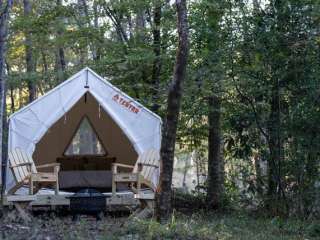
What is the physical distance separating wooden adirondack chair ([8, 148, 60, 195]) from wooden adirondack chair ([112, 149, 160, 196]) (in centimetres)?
109

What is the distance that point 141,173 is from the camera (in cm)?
1059

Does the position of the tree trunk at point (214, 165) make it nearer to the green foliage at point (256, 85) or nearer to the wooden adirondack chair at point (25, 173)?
the green foliage at point (256, 85)

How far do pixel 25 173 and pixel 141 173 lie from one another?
2.16 m

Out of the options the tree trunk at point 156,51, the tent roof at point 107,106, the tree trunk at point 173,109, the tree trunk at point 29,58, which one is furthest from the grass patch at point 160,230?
→ the tree trunk at point 29,58

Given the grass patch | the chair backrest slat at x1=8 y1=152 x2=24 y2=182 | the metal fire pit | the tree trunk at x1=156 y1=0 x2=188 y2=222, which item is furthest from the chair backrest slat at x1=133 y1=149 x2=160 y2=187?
the tree trunk at x1=156 y1=0 x2=188 y2=222

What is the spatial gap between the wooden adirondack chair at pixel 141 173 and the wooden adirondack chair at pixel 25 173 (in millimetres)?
1087

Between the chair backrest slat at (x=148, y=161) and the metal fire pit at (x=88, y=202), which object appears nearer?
the metal fire pit at (x=88, y=202)

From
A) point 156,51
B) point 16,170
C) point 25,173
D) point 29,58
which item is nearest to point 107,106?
point 25,173

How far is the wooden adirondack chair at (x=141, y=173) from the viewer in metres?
10.2

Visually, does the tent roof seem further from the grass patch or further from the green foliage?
the grass patch

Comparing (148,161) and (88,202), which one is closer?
(88,202)

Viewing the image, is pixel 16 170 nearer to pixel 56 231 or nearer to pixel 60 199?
pixel 60 199

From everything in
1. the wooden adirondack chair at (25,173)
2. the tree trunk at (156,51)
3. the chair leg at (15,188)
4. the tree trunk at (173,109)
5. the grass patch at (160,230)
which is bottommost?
the grass patch at (160,230)

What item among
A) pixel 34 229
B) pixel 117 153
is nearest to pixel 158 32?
pixel 117 153
